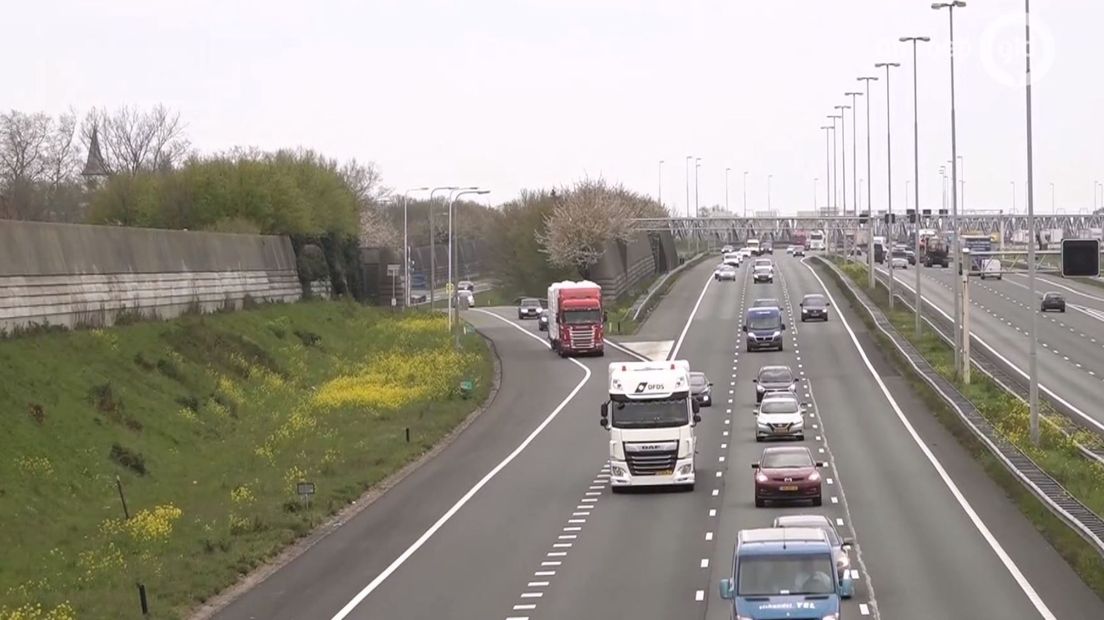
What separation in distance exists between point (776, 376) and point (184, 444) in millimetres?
24219

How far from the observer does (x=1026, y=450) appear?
4788 cm

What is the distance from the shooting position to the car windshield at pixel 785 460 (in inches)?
1606

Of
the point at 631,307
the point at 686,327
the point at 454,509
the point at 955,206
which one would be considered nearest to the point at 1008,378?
the point at 955,206

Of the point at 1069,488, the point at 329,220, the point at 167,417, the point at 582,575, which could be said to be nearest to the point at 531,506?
the point at 582,575

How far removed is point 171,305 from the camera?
7425 cm

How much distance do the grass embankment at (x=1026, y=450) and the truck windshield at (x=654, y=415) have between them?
8.41m

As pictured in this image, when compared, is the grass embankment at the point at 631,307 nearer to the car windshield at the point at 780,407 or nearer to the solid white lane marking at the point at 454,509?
the solid white lane marking at the point at 454,509

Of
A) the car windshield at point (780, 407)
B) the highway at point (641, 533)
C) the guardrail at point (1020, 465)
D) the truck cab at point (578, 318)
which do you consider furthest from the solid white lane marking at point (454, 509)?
the guardrail at point (1020, 465)

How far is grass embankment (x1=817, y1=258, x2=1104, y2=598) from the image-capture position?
108 ft

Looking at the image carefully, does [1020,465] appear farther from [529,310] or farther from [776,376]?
[529,310]

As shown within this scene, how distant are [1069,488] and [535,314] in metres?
86.1

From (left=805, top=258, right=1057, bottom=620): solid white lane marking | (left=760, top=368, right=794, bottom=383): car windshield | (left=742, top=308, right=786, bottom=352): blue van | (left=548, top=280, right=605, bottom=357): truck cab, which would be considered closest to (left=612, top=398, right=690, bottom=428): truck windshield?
(left=805, top=258, right=1057, bottom=620): solid white lane marking

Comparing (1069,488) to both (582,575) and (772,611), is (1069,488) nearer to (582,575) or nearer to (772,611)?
(582,575)

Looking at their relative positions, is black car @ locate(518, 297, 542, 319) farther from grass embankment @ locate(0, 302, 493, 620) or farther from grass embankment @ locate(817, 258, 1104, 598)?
grass embankment @ locate(817, 258, 1104, 598)
